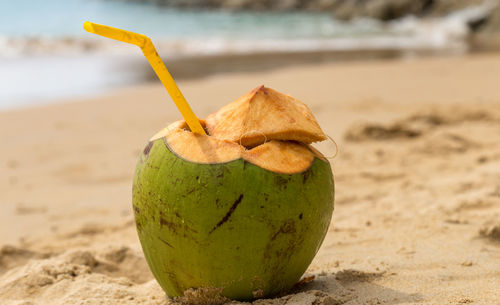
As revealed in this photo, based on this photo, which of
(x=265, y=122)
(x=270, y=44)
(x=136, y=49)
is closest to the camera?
(x=265, y=122)

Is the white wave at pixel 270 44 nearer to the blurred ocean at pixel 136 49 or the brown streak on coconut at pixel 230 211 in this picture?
the blurred ocean at pixel 136 49

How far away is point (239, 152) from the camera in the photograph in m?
1.75

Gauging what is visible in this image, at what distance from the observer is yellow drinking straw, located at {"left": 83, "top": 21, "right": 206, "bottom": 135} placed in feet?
5.28

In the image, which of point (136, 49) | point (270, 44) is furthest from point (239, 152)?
point (270, 44)

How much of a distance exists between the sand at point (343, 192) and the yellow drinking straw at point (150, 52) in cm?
67

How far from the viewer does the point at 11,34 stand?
46.3 ft

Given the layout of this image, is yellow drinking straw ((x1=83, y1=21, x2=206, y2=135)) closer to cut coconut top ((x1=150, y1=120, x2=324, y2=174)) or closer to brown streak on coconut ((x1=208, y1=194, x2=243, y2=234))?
cut coconut top ((x1=150, y1=120, x2=324, y2=174))

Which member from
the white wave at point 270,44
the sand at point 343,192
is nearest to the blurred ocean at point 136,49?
the white wave at point 270,44

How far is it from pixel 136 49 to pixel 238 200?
10454 millimetres

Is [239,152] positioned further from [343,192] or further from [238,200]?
[343,192]

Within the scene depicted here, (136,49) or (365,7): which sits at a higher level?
(365,7)

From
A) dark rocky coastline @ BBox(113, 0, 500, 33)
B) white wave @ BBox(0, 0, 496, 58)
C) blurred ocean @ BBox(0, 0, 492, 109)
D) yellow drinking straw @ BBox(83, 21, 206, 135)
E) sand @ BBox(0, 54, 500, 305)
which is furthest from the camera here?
dark rocky coastline @ BBox(113, 0, 500, 33)

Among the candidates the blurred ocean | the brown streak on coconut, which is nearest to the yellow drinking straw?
the brown streak on coconut

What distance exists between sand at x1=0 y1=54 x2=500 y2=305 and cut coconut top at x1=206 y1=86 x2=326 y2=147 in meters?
0.56
